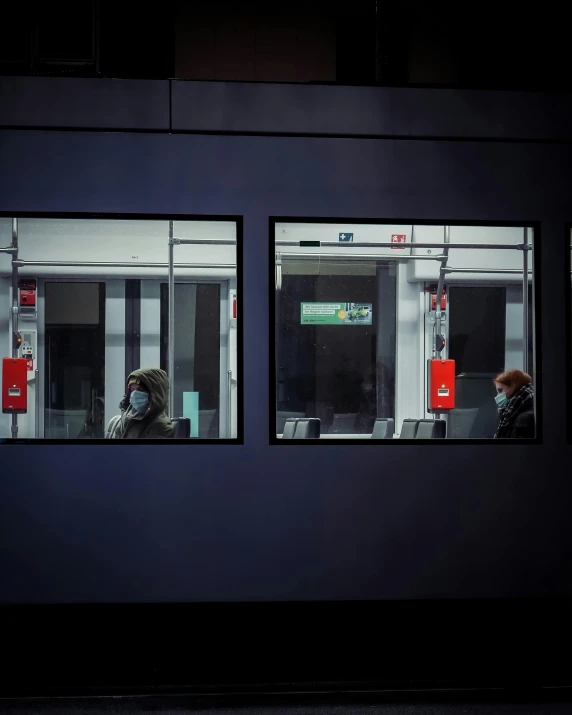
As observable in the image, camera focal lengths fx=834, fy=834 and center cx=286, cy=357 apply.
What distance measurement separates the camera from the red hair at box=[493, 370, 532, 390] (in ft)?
15.7

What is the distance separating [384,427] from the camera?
4.76m

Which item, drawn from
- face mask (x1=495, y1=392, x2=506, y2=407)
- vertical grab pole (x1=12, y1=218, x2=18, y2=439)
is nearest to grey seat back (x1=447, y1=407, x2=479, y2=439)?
face mask (x1=495, y1=392, x2=506, y2=407)

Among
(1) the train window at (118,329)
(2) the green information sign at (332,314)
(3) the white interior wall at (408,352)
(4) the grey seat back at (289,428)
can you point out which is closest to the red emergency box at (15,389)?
(1) the train window at (118,329)

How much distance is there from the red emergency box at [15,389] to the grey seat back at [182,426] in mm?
807

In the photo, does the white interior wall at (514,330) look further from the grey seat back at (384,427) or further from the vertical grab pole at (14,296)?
the vertical grab pole at (14,296)

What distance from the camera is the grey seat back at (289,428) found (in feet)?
15.2

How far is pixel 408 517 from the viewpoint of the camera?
462 cm

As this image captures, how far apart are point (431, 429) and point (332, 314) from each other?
2.85ft

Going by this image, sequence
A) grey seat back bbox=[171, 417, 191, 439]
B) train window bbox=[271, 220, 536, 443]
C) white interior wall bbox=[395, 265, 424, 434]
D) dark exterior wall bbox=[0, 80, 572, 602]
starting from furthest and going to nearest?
white interior wall bbox=[395, 265, 424, 434] → train window bbox=[271, 220, 536, 443] → grey seat back bbox=[171, 417, 191, 439] → dark exterior wall bbox=[0, 80, 572, 602]

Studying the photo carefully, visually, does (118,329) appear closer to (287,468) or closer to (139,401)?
(139,401)

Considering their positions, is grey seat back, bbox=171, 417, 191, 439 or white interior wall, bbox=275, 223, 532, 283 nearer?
grey seat back, bbox=171, 417, 191, 439
